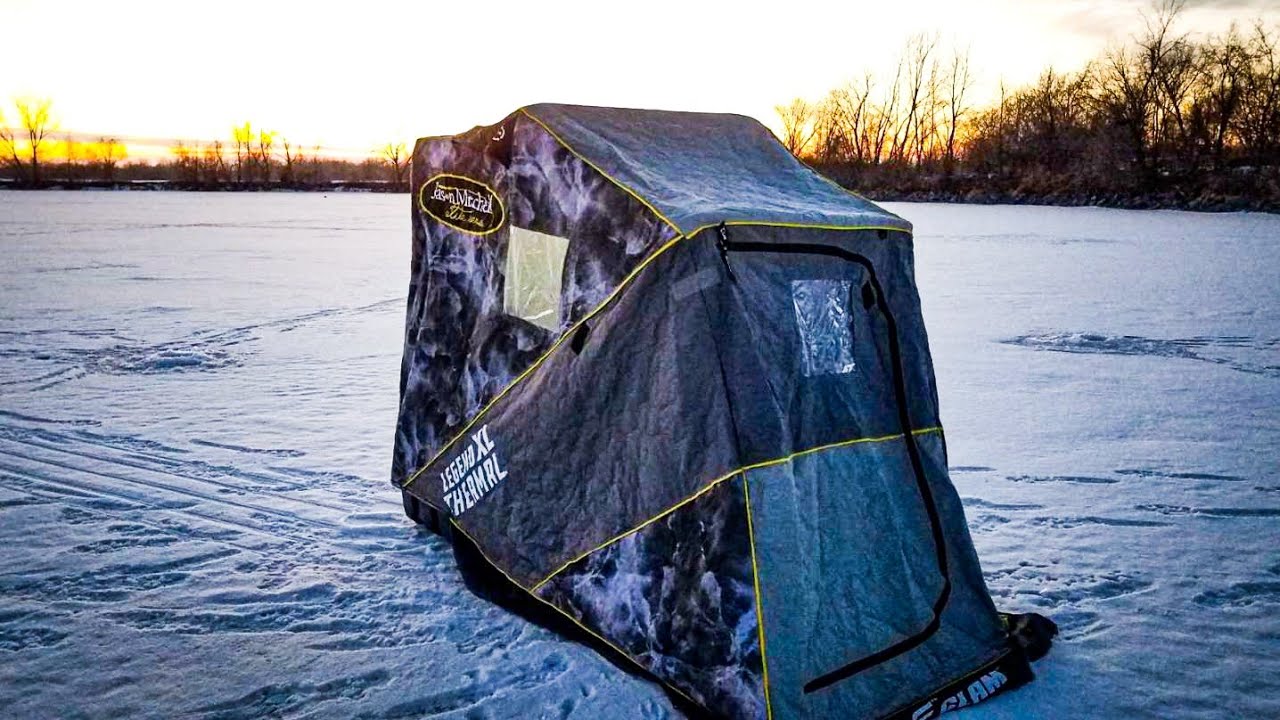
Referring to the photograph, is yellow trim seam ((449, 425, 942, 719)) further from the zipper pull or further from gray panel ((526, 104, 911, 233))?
gray panel ((526, 104, 911, 233))

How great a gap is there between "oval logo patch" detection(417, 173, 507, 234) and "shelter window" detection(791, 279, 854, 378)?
120 centimetres

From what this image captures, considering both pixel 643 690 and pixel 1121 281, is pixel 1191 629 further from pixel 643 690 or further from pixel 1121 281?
pixel 1121 281

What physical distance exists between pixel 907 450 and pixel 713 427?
0.87 m

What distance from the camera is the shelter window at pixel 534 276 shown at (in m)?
2.88

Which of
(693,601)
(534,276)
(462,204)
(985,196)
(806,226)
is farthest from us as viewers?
(985,196)

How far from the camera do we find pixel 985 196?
1547 inches

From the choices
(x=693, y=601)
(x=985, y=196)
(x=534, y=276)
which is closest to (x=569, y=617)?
(x=693, y=601)

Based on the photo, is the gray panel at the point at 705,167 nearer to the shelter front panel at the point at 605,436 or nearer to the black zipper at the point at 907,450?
the black zipper at the point at 907,450

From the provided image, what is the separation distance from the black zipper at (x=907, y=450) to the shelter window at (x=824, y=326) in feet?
0.34

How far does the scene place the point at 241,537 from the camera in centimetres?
361

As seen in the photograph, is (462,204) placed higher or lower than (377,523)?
higher

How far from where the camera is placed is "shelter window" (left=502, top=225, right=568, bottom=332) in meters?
2.88

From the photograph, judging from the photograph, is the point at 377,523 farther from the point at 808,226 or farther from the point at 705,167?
the point at 808,226

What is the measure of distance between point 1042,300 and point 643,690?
9681mm
